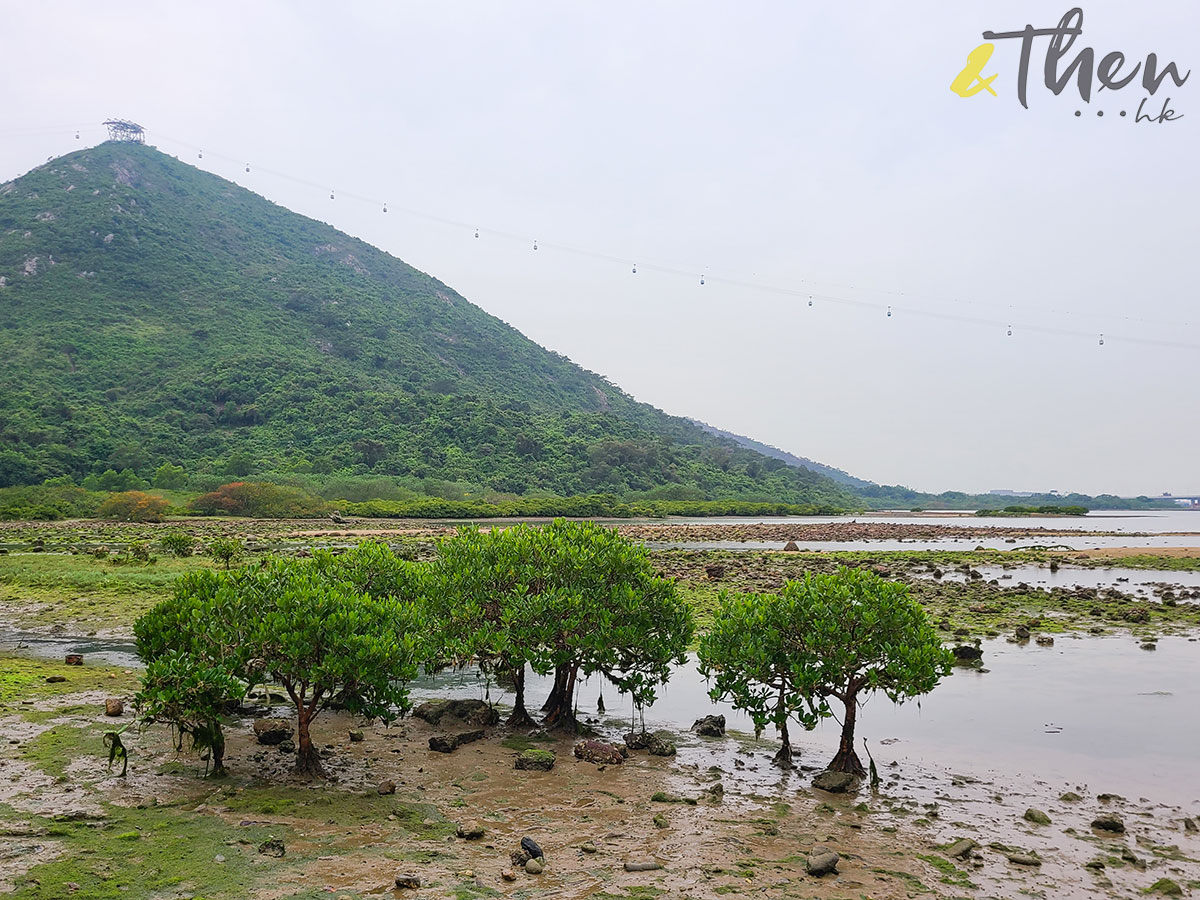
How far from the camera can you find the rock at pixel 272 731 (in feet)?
48.7

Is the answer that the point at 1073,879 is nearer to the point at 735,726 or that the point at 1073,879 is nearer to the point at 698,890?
the point at 698,890

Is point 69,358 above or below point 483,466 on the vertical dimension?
above

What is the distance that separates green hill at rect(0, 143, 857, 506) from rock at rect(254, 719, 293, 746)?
305 ft

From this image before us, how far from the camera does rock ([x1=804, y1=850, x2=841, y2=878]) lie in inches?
394

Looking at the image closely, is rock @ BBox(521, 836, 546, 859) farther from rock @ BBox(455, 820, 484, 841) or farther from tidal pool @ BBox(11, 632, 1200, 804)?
tidal pool @ BBox(11, 632, 1200, 804)

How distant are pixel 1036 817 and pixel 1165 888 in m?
2.58

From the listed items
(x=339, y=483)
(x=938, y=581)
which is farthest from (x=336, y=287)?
(x=938, y=581)

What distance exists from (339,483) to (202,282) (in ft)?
275

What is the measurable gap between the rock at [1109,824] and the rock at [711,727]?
722cm

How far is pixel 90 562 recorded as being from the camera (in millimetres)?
38469

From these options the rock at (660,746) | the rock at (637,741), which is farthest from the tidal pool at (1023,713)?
the rock at (637,741)

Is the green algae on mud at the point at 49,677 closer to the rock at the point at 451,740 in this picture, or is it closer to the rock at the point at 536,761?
the rock at the point at 451,740

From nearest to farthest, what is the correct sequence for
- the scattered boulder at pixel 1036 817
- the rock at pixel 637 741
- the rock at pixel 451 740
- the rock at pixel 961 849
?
1. the rock at pixel 961 849
2. the scattered boulder at pixel 1036 817
3. the rock at pixel 451 740
4. the rock at pixel 637 741

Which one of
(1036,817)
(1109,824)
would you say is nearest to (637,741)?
(1036,817)
